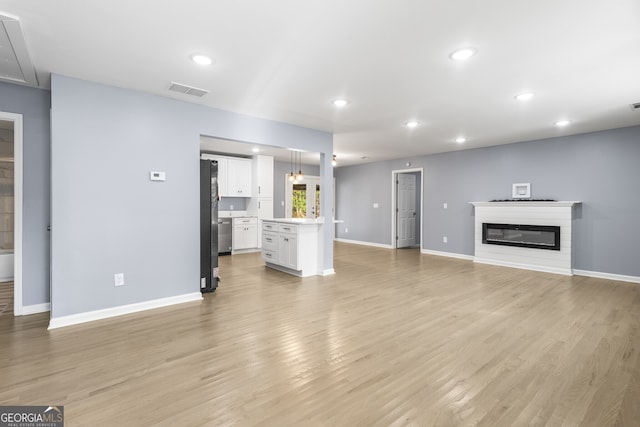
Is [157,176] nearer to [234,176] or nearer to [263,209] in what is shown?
[234,176]

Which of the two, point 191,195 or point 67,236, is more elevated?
point 191,195

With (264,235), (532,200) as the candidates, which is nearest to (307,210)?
(264,235)

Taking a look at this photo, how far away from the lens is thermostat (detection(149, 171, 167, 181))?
3.66 meters

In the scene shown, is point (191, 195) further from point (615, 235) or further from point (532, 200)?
point (615, 235)

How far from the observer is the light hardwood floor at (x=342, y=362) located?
1854 millimetres

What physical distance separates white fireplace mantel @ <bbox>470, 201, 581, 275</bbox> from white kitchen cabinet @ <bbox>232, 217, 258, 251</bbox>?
207 inches

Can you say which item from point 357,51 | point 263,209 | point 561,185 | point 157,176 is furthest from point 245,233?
point 561,185

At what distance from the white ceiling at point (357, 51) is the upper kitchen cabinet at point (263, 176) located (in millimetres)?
3760

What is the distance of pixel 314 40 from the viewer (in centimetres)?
243

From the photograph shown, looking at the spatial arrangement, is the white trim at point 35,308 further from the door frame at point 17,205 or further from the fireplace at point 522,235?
the fireplace at point 522,235

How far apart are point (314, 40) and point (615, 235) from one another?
5.98m

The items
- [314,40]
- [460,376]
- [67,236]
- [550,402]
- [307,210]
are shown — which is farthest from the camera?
[307,210]

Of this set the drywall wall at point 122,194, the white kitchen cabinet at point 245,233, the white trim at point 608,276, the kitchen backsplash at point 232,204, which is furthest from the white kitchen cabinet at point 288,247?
the white trim at point 608,276

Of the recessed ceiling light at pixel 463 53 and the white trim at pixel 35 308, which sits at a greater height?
the recessed ceiling light at pixel 463 53
